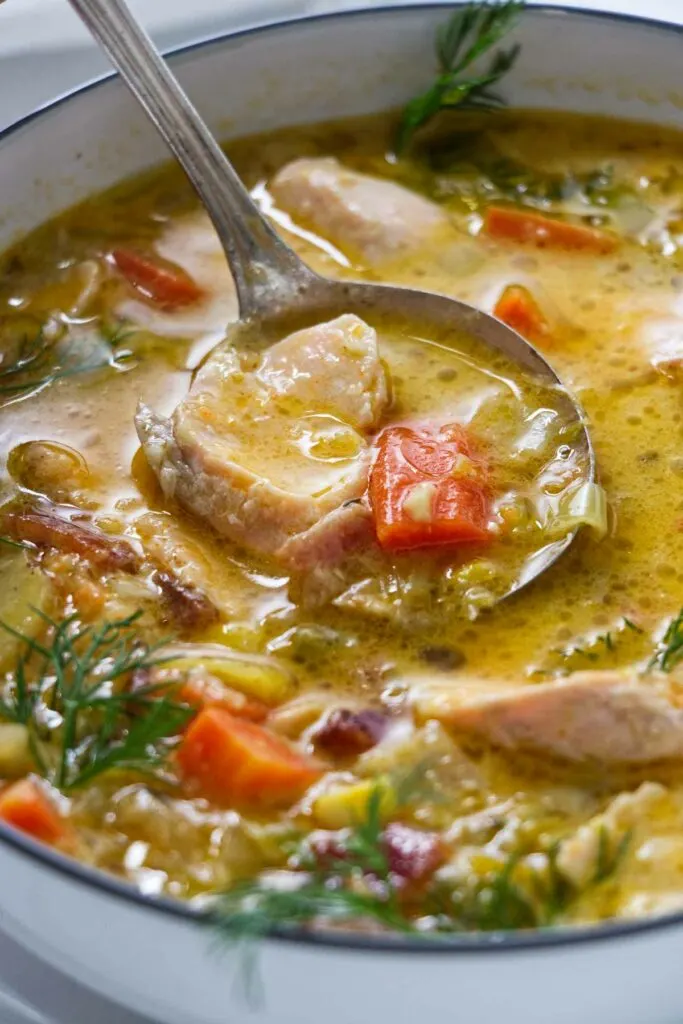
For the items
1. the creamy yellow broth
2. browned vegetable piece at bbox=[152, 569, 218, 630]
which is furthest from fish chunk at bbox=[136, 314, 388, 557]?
browned vegetable piece at bbox=[152, 569, 218, 630]

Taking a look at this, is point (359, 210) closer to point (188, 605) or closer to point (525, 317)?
point (525, 317)

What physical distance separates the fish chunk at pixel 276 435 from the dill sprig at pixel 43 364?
27cm

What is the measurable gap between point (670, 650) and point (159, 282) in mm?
1520

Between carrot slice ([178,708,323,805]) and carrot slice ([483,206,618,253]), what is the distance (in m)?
1.63

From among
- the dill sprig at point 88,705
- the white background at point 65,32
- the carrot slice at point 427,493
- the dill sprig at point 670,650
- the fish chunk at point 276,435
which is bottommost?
the dill sprig at point 670,650

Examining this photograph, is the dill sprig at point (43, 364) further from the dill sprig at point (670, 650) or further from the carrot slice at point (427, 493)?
the dill sprig at point (670, 650)

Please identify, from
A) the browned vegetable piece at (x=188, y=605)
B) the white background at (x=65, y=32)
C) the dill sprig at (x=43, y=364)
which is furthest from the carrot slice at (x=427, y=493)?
the white background at (x=65, y=32)

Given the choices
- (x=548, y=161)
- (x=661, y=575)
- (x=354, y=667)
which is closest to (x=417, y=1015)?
(x=354, y=667)

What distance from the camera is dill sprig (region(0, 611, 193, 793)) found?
2107mm

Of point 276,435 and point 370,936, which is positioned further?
point 276,435

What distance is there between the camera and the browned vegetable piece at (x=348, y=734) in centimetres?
220

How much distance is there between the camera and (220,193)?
120 inches

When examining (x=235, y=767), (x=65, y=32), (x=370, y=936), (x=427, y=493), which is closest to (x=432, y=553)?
(x=427, y=493)

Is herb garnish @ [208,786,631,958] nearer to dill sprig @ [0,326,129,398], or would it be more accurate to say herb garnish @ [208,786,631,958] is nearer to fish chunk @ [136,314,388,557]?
fish chunk @ [136,314,388,557]
